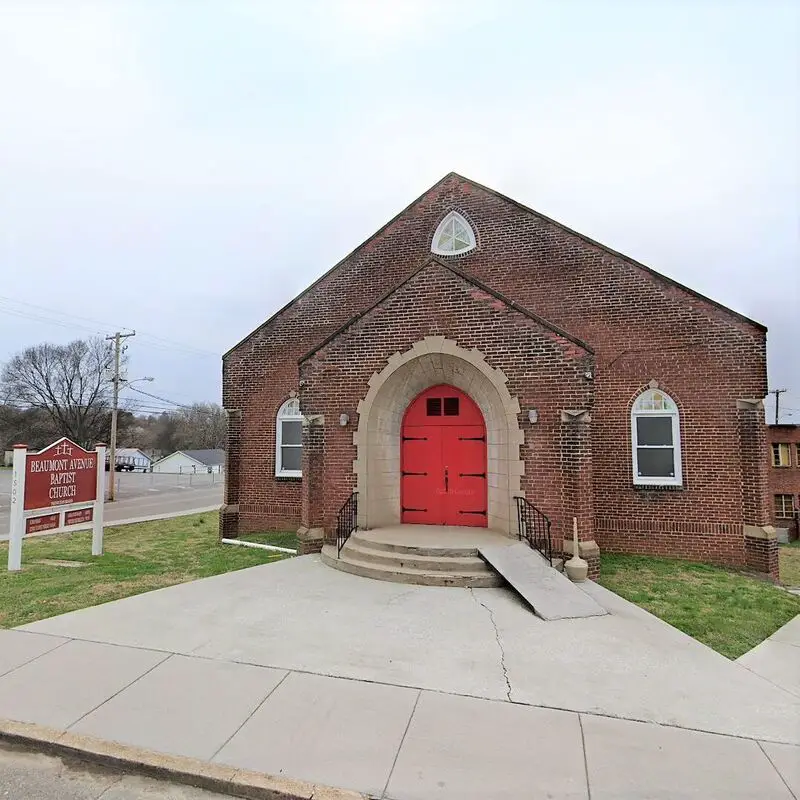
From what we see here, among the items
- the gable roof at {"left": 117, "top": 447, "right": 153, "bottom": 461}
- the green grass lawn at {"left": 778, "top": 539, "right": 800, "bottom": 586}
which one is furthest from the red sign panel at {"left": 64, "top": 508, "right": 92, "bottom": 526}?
the gable roof at {"left": 117, "top": 447, "right": 153, "bottom": 461}

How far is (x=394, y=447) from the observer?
10109 millimetres

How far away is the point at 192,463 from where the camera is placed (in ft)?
230

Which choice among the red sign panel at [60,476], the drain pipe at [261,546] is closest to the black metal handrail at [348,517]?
the drain pipe at [261,546]

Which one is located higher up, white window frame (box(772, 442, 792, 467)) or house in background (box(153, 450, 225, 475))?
white window frame (box(772, 442, 792, 467))

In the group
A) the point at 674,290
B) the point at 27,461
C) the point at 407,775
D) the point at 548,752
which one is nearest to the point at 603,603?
the point at 548,752

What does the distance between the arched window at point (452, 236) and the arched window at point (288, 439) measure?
17.9 feet

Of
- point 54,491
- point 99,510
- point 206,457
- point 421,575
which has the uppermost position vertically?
point 54,491

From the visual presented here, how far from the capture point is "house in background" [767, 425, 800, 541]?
29453mm

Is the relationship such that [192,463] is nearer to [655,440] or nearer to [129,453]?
[129,453]

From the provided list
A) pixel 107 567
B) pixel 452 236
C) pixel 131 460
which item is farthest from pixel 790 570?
pixel 131 460

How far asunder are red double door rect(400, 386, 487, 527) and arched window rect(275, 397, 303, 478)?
3.89m

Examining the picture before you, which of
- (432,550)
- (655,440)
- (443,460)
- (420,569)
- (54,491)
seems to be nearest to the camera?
(420,569)

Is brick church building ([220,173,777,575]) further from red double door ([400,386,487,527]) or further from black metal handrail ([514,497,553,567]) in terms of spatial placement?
black metal handrail ([514,497,553,567])

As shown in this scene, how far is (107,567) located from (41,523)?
181 centimetres
